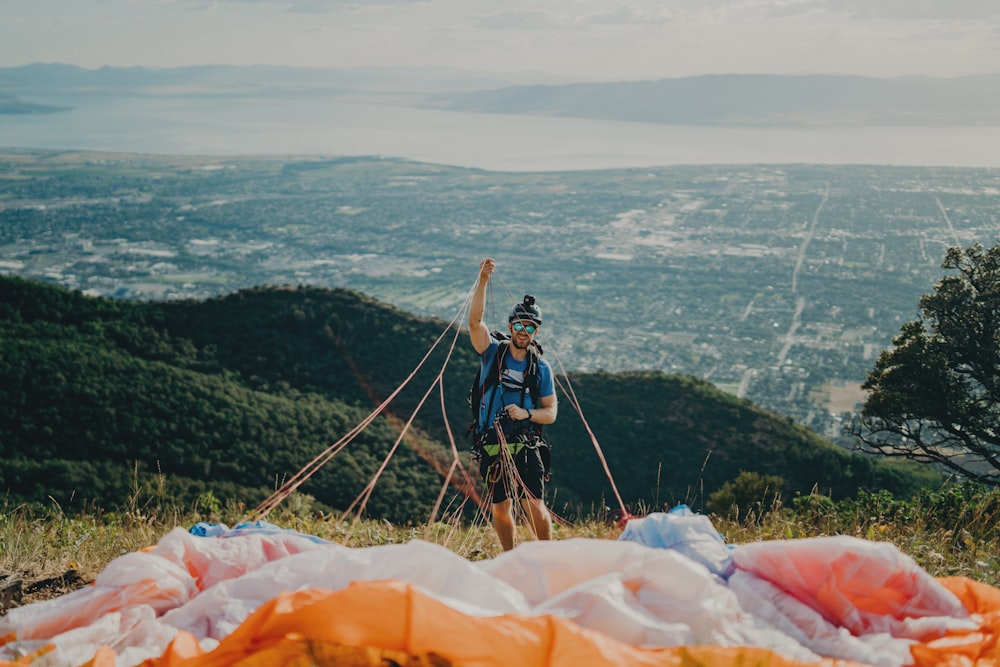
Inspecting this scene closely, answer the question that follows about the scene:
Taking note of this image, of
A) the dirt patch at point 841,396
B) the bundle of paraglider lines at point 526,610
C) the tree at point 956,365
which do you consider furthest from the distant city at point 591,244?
the bundle of paraglider lines at point 526,610

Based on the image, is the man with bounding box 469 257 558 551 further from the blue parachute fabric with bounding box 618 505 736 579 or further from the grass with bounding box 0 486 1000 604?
the blue parachute fabric with bounding box 618 505 736 579

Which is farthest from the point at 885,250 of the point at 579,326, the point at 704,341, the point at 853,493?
the point at 853,493

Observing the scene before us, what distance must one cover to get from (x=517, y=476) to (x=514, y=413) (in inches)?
14.2

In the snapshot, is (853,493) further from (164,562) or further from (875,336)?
(875,336)

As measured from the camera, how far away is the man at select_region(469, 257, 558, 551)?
4316 millimetres

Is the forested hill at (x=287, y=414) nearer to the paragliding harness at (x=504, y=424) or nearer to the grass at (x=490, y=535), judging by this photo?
the grass at (x=490, y=535)

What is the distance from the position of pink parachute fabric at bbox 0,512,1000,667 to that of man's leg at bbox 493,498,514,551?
1220 millimetres

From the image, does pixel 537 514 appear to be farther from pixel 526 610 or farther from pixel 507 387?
pixel 526 610

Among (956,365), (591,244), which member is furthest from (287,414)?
(591,244)

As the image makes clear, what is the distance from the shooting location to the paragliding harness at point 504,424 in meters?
4.37

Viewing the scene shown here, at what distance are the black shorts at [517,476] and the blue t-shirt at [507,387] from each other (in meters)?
0.24

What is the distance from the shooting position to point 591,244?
92.4 meters

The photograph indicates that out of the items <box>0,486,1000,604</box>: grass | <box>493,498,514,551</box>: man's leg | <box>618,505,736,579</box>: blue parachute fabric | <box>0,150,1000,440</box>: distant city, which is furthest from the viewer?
<box>0,150,1000,440</box>: distant city

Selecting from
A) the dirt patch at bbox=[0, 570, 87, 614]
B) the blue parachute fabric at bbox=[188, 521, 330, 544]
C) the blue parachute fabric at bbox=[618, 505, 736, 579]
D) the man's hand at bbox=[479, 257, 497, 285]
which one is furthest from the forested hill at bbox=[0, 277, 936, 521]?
the blue parachute fabric at bbox=[618, 505, 736, 579]
